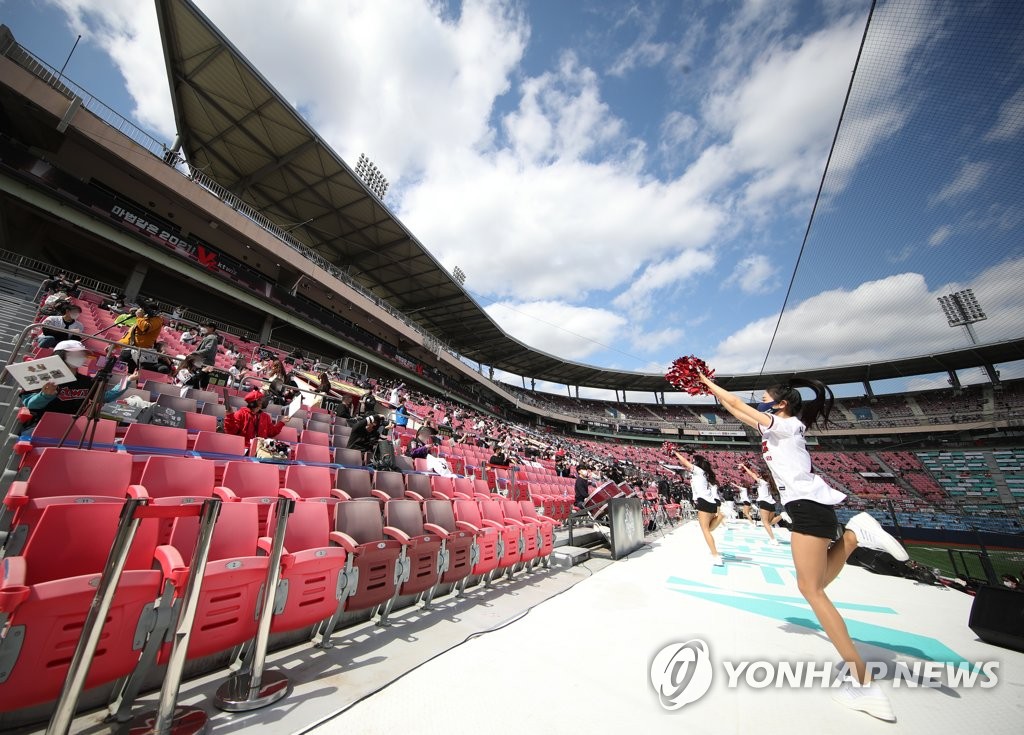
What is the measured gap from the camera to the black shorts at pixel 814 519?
225 centimetres

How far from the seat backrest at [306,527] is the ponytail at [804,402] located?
3.34m

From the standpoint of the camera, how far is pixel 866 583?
4785mm

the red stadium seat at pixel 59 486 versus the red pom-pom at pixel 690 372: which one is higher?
the red pom-pom at pixel 690 372

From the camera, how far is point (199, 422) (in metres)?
4.50

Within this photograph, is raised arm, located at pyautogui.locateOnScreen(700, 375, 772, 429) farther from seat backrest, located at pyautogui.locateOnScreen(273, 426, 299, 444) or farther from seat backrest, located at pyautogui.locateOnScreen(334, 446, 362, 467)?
seat backrest, located at pyautogui.locateOnScreen(273, 426, 299, 444)

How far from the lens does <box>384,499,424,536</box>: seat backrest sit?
3.25 meters

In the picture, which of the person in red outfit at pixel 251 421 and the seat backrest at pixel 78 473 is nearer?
the seat backrest at pixel 78 473

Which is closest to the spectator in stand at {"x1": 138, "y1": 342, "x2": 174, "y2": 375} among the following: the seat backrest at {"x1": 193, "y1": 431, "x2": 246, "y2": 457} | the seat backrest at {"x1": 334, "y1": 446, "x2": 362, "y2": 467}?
the seat backrest at {"x1": 193, "y1": 431, "x2": 246, "y2": 457}

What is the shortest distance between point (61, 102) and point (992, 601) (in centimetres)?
2054

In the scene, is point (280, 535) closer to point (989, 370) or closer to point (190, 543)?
point (190, 543)

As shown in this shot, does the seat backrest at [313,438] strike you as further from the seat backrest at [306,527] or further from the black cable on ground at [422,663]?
the black cable on ground at [422,663]

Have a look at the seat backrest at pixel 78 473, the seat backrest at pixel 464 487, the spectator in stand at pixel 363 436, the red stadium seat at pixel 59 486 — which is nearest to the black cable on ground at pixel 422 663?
the red stadium seat at pixel 59 486

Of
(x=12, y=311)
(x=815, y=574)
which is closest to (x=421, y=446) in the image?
(x=815, y=574)
